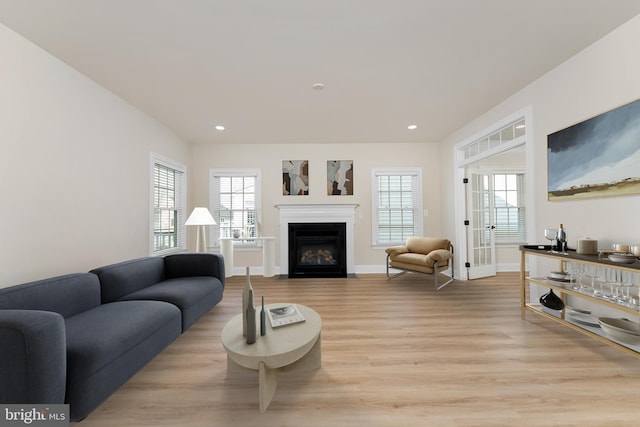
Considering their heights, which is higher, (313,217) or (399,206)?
(399,206)

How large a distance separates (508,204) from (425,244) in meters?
2.60

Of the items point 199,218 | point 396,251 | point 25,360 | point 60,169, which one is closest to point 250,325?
point 25,360

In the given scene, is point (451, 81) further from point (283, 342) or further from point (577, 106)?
point (283, 342)

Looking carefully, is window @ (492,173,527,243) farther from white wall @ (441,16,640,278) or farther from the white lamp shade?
the white lamp shade

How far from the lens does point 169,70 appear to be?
107 inches

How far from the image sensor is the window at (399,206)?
18.3 ft

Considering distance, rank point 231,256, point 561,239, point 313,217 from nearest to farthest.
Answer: point 561,239 → point 231,256 → point 313,217

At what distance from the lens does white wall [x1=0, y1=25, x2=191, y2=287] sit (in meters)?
2.14

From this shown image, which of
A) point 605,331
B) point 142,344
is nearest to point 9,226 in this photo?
point 142,344

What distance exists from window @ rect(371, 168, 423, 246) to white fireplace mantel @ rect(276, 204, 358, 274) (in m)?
0.66

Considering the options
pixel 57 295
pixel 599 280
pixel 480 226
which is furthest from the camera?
pixel 480 226

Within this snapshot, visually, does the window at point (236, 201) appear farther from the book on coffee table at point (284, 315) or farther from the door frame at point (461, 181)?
the door frame at point (461, 181)

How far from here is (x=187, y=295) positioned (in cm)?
255

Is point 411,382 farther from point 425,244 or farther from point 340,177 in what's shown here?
point 340,177
